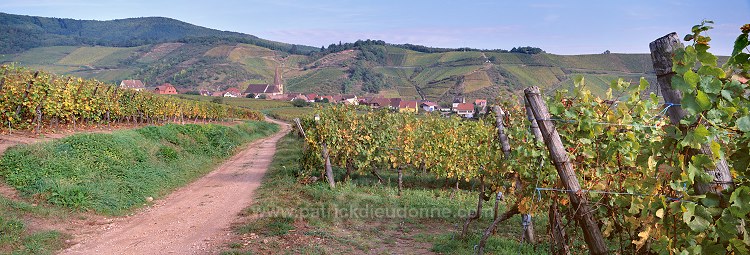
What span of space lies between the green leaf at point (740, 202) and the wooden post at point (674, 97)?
20 cm

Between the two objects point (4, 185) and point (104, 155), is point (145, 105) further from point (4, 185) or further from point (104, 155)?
point (4, 185)

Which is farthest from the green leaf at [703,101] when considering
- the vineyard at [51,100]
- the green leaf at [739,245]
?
the vineyard at [51,100]

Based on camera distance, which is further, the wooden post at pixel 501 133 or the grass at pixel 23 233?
the wooden post at pixel 501 133

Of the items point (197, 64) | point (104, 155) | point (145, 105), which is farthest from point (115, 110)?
point (197, 64)

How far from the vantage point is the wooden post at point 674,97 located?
2.43 m

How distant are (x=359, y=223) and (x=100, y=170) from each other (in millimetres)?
6853

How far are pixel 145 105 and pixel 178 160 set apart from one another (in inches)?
477

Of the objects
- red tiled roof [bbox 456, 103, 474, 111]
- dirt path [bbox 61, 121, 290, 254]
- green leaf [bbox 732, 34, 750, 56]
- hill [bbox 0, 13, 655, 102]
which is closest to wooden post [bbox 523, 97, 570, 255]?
green leaf [bbox 732, 34, 750, 56]

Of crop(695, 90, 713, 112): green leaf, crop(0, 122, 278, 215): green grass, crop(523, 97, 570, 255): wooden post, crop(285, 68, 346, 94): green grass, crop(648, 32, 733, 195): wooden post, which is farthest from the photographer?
crop(285, 68, 346, 94): green grass

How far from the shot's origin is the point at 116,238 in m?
7.93

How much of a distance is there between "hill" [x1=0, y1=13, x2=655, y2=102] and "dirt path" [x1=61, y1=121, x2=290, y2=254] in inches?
2290

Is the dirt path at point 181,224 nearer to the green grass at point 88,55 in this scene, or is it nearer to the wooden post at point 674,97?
the wooden post at point 674,97

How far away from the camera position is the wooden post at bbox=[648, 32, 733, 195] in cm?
243

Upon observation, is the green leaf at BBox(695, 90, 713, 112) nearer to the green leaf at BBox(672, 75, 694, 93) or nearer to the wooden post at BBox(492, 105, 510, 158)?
the green leaf at BBox(672, 75, 694, 93)
